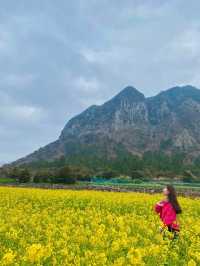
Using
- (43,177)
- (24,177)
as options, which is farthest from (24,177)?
(43,177)

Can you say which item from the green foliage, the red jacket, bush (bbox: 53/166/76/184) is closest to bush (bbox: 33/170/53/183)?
the green foliage

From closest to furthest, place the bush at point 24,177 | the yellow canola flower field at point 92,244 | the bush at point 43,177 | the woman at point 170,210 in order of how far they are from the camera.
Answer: the yellow canola flower field at point 92,244 → the woman at point 170,210 → the bush at point 24,177 → the bush at point 43,177

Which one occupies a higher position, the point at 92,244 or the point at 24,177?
the point at 24,177

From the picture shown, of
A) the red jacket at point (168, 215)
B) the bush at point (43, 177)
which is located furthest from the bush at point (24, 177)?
the red jacket at point (168, 215)

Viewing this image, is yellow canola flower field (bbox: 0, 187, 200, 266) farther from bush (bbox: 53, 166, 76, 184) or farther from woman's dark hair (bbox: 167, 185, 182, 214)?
bush (bbox: 53, 166, 76, 184)

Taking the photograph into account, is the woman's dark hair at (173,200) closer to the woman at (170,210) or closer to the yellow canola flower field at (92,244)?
the woman at (170,210)

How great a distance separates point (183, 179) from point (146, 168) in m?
14.5

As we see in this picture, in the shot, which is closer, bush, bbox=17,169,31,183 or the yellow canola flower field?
the yellow canola flower field

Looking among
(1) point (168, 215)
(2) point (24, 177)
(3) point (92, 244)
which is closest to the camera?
(3) point (92, 244)

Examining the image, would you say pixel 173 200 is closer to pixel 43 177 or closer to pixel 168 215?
pixel 168 215

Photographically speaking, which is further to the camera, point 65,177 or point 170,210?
point 65,177

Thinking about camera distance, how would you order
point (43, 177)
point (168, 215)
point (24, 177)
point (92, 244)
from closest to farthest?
point (92, 244), point (168, 215), point (24, 177), point (43, 177)

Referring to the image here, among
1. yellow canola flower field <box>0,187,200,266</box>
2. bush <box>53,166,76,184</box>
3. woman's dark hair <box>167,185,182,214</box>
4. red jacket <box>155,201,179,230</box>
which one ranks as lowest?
yellow canola flower field <box>0,187,200,266</box>

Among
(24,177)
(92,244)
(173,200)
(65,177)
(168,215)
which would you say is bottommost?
(92,244)
